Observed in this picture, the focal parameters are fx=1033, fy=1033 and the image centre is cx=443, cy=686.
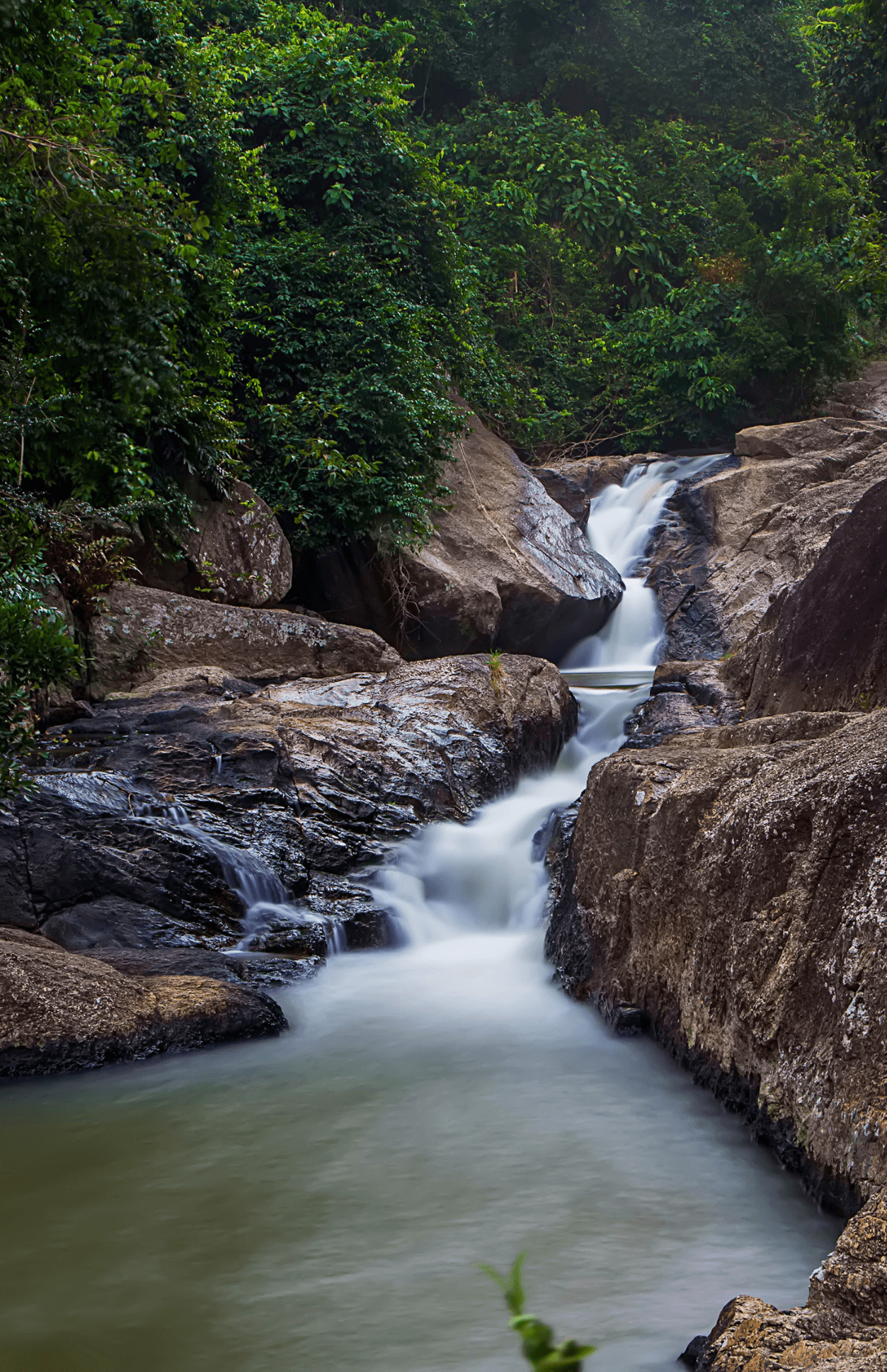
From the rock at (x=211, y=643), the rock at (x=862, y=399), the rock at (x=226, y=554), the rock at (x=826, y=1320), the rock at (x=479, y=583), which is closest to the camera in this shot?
the rock at (x=826, y=1320)

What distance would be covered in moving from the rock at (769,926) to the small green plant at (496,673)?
13.0ft

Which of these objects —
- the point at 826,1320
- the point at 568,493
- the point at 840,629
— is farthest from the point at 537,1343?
the point at 568,493

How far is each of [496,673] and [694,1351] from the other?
759 cm

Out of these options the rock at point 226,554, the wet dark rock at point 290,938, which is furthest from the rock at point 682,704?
the rock at point 226,554

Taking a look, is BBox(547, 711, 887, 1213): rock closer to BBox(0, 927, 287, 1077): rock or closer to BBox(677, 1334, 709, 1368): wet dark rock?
BBox(677, 1334, 709, 1368): wet dark rock

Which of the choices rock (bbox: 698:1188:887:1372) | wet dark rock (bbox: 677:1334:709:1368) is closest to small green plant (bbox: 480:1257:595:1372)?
rock (bbox: 698:1188:887:1372)

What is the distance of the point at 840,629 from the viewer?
6.92m

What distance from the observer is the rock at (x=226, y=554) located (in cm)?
1163

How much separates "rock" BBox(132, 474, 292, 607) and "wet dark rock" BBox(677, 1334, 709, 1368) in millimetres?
9749

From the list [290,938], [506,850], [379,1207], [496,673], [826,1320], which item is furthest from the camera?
[496,673]

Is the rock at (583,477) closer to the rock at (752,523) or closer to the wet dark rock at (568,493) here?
the wet dark rock at (568,493)

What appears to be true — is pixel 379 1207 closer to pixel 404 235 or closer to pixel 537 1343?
pixel 537 1343

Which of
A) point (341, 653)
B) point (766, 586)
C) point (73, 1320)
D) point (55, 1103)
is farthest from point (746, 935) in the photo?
point (766, 586)

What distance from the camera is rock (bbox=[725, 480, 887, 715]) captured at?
21.4 ft
